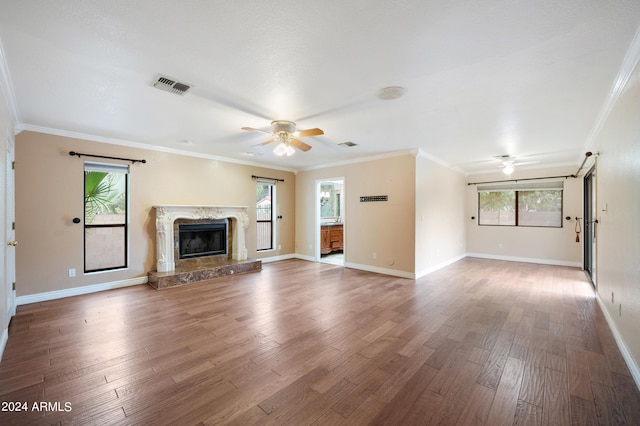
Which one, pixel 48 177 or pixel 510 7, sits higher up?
pixel 510 7

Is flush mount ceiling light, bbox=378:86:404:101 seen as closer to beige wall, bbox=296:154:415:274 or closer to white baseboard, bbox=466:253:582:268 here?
beige wall, bbox=296:154:415:274

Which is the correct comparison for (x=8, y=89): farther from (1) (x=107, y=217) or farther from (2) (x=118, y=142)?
(1) (x=107, y=217)

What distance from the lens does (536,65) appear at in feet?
7.40

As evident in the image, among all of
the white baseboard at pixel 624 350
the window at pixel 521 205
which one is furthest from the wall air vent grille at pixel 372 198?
the window at pixel 521 205

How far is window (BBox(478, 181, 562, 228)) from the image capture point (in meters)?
6.89

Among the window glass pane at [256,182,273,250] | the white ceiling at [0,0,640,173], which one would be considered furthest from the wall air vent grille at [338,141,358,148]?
the window glass pane at [256,182,273,250]

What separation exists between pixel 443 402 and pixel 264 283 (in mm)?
3651

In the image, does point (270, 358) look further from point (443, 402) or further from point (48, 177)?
point (48, 177)

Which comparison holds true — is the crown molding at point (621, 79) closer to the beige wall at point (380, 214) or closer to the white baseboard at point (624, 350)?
the white baseboard at point (624, 350)

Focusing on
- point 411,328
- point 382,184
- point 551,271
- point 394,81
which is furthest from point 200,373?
point 551,271

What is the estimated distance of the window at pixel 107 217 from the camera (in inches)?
184

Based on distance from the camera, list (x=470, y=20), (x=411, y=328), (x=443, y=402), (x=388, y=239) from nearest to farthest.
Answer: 1. (x=470, y=20)
2. (x=443, y=402)
3. (x=411, y=328)
4. (x=388, y=239)

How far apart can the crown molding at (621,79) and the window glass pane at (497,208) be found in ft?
13.5

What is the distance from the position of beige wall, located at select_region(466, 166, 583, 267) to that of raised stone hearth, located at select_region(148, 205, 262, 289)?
6451 mm
